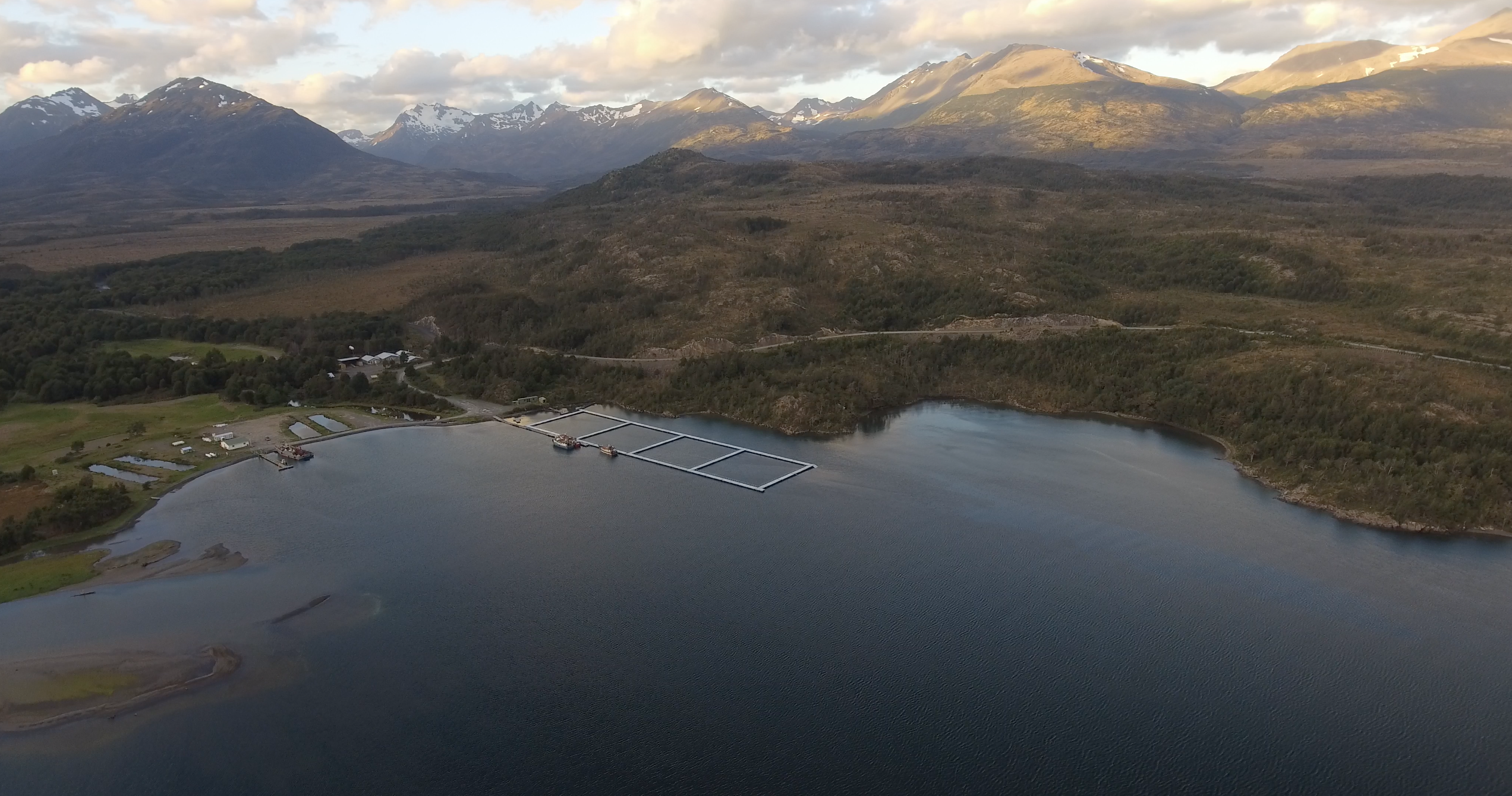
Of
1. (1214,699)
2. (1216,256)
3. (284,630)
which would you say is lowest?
(1214,699)

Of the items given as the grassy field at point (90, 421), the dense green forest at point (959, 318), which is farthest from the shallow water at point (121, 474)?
the dense green forest at point (959, 318)

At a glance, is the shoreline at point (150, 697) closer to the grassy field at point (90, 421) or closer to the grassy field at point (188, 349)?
the grassy field at point (90, 421)

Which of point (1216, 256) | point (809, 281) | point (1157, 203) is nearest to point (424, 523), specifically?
point (809, 281)

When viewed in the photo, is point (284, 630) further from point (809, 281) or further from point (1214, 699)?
point (809, 281)

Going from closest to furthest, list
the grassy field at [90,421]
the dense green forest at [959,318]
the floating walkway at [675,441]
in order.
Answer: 1. the floating walkway at [675,441]
2. the dense green forest at [959,318]
3. the grassy field at [90,421]

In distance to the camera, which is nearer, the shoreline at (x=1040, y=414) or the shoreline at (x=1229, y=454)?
the shoreline at (x=1229, y=454)

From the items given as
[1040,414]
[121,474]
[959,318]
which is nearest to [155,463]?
[121,474]

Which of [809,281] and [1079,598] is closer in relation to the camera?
[1079,598]

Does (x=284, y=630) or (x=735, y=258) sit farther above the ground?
(x=735, y=258)
